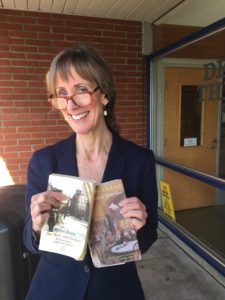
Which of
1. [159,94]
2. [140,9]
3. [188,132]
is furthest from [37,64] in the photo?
[188,132]

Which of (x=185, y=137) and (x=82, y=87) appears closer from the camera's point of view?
(x=82, y=87)

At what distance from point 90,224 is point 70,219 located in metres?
0.07

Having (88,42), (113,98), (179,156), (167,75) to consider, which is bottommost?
(179,156)

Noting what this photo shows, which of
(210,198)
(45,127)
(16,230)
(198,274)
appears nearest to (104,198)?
(16,230)

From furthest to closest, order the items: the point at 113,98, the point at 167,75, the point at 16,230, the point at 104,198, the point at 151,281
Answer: the point at 167,75, the point at 151,281, the point at 16,230, the point at 113,98, the point at 104,198

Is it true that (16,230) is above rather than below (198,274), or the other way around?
above

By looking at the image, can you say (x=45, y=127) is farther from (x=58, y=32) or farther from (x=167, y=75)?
(x=167, y=75)

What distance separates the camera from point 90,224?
913 millimetres

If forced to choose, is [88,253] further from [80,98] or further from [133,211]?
[80,98]

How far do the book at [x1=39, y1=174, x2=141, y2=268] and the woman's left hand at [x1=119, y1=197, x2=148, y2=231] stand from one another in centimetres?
1

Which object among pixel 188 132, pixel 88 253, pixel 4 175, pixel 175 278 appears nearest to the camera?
pixel 88 253

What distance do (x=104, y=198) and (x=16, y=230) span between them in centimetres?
96

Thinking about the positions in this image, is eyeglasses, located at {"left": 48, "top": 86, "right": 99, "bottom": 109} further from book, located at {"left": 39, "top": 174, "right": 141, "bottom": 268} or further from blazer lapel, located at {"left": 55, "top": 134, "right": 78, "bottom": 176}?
Answer: book, located at {"left": 39, "top": 174, "right": 141, "bottom": 268}

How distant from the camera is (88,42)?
11.7 ft
